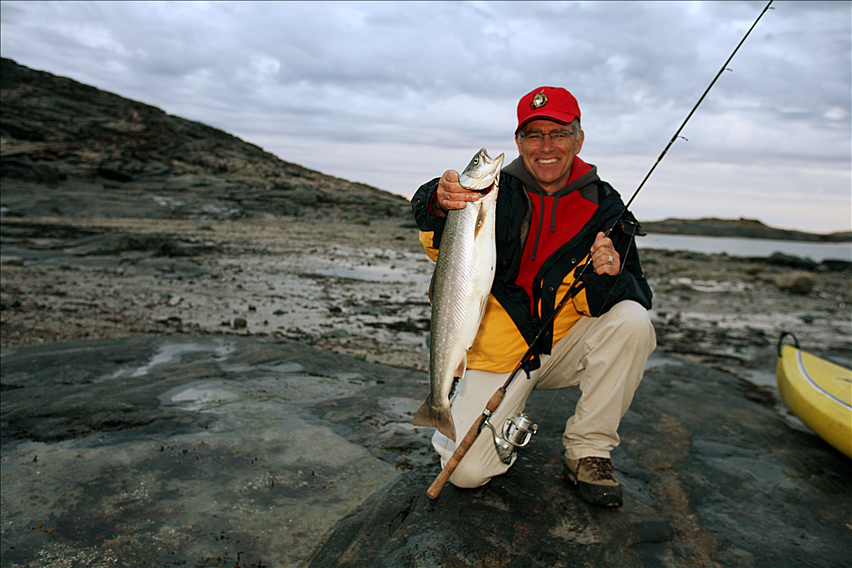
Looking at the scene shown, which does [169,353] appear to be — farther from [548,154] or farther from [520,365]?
[548,154]

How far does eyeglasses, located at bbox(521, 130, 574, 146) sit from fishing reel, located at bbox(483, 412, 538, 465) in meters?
1.73

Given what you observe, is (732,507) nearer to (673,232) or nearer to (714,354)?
(714,354)

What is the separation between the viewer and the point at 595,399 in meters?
2.89

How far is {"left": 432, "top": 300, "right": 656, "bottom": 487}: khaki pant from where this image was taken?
280cm

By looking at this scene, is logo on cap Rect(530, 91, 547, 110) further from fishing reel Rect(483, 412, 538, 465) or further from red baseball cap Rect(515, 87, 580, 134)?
fishing reel Rect(483, 412, 538, 465)

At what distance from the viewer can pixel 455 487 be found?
2.79m

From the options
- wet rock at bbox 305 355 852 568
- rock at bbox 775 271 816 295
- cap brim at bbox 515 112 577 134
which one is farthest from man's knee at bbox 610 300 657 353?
rock at bbox 775 271 816 295

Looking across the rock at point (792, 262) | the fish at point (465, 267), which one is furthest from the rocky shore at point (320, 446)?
→ the rock at point (792, 262)

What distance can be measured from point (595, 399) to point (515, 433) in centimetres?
60

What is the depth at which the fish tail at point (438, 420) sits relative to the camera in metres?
2.49

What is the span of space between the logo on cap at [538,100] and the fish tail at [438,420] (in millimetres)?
1976

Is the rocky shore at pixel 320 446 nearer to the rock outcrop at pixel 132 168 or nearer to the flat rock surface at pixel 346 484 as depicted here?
the flat rock surface at pixel 346 484

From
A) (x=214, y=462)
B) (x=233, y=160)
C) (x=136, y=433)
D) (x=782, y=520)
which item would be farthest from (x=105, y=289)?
(x=233, y=160)

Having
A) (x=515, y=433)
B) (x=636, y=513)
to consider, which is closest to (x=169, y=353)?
(x=515, y=433)
